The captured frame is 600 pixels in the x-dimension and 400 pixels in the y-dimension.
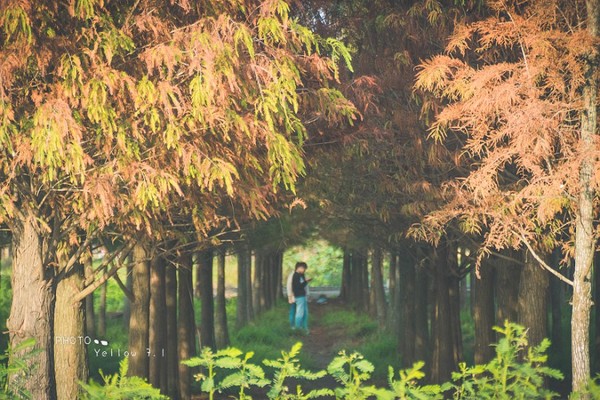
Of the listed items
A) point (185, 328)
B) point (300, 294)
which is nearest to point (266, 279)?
point (300, 294)

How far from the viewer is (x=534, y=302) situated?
15.0m

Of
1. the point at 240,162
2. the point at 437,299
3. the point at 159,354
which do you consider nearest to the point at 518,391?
the point at 240,162

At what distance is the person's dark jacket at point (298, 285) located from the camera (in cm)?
2444

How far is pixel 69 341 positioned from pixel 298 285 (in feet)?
37.8

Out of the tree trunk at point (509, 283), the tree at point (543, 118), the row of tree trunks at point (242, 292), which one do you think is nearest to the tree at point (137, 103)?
the tree at point (543, 118)

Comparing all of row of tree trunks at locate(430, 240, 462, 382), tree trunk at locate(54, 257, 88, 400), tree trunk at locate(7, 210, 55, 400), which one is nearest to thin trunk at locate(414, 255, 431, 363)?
row of tree trunks at locate(430, 240, 462, 382)

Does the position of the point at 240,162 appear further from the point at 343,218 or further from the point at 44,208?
the point at 343,218

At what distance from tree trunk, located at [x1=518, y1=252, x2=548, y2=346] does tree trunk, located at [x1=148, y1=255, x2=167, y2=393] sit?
6.61 meters

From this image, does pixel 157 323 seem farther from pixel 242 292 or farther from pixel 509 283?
pixel 242 292

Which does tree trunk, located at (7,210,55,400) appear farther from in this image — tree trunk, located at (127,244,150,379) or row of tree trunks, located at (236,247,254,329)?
row of tree trunks, located at (236,247,254,329)

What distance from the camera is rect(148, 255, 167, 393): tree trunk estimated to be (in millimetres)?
18250

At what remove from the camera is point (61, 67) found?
9750 millimetres

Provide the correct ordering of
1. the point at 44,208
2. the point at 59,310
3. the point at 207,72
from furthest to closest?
the point at 59,310, the point at 44,208, the point at 207,72

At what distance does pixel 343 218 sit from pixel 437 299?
2.88 m
